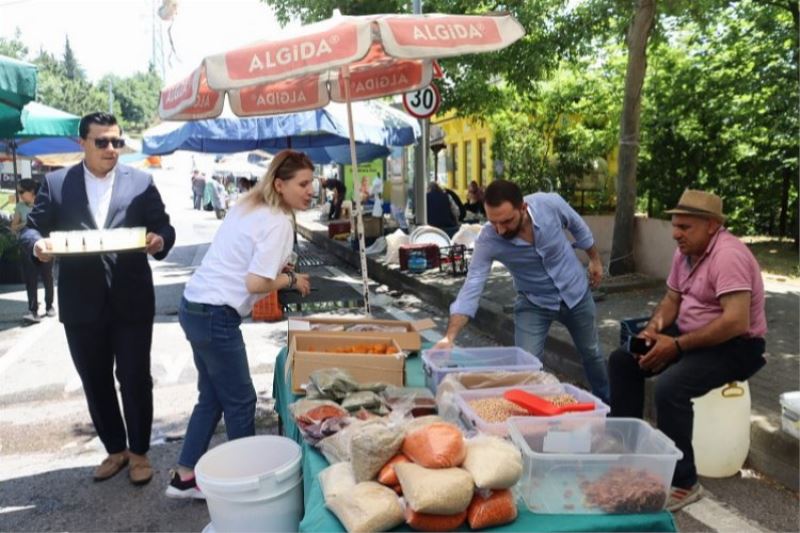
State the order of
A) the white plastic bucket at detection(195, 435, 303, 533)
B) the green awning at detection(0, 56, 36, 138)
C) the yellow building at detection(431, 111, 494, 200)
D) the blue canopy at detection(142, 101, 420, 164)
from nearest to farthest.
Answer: the white plastic bucket at detection(195, 435, 303, 533) → the green awning at detection(0, 56, 36, 138) → the blue canopy at detection(142, 101, 420, 164) → the yellow building at detection(431, 111, 494, 200)

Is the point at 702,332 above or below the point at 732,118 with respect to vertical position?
below

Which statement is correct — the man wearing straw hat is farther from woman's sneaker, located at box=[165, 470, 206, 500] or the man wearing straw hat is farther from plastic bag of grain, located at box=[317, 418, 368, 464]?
woman's sneaker, located at box=[165, 470, 206, 500]

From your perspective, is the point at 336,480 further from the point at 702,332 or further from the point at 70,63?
the point at 70,63

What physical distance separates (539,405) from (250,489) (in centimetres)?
116

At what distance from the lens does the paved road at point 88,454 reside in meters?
3.71

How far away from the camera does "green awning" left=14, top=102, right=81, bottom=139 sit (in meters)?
11.2

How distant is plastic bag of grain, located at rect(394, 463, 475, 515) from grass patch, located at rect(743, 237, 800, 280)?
9976 mm

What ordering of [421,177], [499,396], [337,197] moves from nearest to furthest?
[499,396]
[421,177]
[337,197]

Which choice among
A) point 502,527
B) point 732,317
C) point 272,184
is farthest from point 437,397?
point 732,317

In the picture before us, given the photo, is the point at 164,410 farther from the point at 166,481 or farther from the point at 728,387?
the point at 728,387

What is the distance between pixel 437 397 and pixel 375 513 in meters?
0.98

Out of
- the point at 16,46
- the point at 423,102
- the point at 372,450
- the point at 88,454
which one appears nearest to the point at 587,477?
the point at 372,450

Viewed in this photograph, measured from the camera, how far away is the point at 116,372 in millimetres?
4094

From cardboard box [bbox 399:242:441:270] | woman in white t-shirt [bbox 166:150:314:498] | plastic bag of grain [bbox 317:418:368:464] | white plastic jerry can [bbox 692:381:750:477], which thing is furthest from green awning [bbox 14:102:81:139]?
white plastic jerry can [bbox 692:381:750:477]
